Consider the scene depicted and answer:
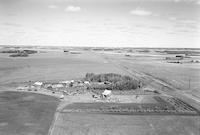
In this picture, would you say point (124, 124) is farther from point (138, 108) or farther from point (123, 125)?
point (138, 108)

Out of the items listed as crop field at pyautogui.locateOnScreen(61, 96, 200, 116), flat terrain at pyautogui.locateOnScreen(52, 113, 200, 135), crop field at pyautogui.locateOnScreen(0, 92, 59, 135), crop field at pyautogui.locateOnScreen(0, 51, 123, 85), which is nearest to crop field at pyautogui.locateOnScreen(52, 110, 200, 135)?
flat terrain at pyautogui.locateOnScreen(52, 113, 200, 135)

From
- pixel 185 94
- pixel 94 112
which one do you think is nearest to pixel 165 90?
pixel 185 94

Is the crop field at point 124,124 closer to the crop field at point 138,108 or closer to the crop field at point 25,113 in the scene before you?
the crop field at point 138,108

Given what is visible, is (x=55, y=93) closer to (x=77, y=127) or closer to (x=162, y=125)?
(x=77, y=127)

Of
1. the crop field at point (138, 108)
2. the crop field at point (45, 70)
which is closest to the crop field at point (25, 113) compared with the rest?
the crop field at point (138, 108)

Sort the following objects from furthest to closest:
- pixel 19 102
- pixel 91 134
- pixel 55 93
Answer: pixel 55 93 → pixel 19 102 → pixel 91 134

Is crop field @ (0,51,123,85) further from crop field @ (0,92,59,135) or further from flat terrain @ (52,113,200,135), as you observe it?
flat terrain @ (52,113,200,135)

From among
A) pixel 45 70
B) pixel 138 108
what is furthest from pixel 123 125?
pixel 45 70

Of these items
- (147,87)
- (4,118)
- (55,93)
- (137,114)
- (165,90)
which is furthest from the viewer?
(147,87)
